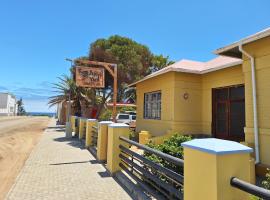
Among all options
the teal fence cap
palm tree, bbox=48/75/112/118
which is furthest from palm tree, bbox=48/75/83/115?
the teal fence cap

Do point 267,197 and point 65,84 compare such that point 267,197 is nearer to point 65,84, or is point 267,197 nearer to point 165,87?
point 165,87

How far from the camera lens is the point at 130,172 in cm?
625

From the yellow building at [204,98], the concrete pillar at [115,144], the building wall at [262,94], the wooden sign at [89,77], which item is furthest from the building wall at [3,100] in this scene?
the building wall at [262,94]

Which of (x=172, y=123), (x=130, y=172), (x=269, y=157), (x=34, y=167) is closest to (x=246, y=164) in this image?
(x=130, y=172)

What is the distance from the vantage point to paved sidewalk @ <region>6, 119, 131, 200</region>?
17.8 ft

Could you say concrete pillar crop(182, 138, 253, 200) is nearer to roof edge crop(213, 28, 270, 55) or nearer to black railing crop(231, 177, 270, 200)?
black railing crop(231, 177, 270, 200)

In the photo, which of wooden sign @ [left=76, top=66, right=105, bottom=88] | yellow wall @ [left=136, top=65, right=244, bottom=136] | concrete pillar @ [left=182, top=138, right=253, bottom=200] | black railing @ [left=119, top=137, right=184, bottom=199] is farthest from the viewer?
wooden sign @ [left=76, top=66, right=105, bottom=88]

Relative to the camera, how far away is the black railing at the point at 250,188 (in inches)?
89.4

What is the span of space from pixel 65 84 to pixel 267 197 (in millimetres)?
29288

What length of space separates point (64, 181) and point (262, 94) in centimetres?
622

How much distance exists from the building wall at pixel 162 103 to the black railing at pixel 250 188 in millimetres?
10286

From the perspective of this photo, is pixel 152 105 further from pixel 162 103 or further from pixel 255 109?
pixel 255 109

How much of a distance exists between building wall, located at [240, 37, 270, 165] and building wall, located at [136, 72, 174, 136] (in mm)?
5186

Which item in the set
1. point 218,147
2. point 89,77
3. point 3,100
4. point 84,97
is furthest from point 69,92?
point 3,100
